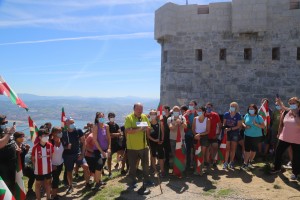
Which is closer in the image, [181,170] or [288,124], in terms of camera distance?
[288,124]

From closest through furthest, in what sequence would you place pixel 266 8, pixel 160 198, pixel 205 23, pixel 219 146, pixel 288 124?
1. pixel 160 198
2. pixel 288 124
3. pixel 219 146
4. pixel 266 8
5. pixel 205 23

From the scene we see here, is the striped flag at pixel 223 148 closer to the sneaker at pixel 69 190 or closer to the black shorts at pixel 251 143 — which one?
the black shorts at pixel 251 143

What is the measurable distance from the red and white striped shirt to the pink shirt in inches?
221

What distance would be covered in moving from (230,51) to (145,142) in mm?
6225

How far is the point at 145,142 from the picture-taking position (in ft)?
24.0

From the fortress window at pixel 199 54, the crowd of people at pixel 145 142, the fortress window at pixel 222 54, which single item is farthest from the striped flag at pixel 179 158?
the fortress window at pixel 222 54

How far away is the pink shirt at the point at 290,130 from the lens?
6.99 m

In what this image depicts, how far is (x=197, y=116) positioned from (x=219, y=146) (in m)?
1.31

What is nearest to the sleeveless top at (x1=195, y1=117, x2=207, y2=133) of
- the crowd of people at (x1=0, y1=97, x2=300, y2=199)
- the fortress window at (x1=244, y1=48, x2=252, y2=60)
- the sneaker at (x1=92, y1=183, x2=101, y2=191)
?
the crowd of people at (x1=0, y1=97, x2=300, y2=199)

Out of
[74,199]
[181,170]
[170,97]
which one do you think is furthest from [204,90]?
[74,199]

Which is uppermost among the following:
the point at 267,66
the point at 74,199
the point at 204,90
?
the point at 267,66

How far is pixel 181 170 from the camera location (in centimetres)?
802

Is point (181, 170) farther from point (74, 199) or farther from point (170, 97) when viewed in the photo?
point (170, 97)

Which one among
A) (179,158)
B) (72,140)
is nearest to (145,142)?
(179,158)
